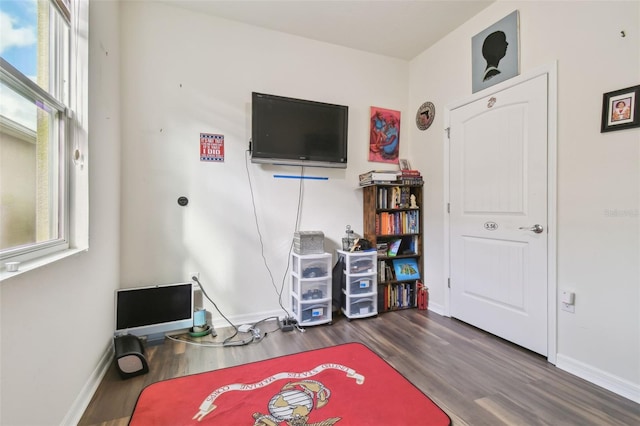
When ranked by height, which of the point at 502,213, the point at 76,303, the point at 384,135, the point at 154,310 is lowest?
the point at 154,310

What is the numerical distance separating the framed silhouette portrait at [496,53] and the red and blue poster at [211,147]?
2.44 metres

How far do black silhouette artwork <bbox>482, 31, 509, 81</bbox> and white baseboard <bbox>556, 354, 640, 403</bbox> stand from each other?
228cm

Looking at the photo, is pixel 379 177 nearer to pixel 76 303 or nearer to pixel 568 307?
Result: pixel 568 307

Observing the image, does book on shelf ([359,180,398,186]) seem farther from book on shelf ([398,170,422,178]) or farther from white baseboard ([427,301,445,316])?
white baseboard ([427,301,445,316])

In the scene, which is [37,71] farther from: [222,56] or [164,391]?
[164,391]

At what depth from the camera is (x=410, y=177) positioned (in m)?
3.08

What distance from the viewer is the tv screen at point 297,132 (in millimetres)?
2588

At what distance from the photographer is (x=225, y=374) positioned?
1799 mm

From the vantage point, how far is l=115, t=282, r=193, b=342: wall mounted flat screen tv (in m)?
2.17

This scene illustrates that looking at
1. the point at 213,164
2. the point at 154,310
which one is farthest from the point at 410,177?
the point at 154,310

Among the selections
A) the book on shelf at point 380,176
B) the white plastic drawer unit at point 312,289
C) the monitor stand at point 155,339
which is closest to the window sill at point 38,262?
the monitor stand at point 155,339

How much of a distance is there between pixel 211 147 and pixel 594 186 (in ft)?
9.60

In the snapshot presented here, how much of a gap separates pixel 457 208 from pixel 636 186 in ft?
4.05

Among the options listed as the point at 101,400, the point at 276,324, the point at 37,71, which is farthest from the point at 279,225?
the point at 37,71
